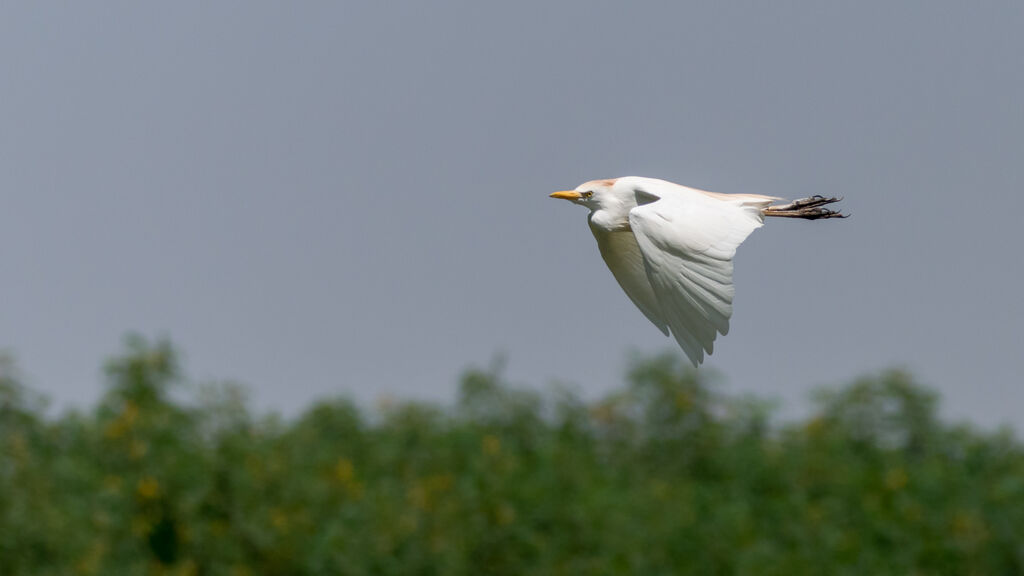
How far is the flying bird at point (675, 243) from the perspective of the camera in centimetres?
535

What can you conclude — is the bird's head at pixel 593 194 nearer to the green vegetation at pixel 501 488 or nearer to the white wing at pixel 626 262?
the white wing at pixel 626 262

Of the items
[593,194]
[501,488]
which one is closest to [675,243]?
[593,194]

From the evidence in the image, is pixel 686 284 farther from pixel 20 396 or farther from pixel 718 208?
pixel 20 396

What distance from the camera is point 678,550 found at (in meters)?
15.8

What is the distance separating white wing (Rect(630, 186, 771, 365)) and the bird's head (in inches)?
13.8

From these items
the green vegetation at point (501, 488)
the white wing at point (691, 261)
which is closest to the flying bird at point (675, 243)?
the white wing at point (691, 261)

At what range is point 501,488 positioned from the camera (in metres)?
16.0

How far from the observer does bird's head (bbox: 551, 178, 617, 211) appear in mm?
6066

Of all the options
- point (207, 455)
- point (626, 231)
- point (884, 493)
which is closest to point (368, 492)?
point (207, 455)

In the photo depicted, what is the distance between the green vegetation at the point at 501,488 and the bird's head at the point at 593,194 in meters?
8.85

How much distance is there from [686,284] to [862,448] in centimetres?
1456

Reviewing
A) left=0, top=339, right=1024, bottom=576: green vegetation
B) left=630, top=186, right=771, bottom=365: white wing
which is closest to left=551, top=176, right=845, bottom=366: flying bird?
left=630, top=186, right=771, bottom=365: white wing

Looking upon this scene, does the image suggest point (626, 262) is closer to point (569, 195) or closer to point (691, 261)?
point (569, 195)

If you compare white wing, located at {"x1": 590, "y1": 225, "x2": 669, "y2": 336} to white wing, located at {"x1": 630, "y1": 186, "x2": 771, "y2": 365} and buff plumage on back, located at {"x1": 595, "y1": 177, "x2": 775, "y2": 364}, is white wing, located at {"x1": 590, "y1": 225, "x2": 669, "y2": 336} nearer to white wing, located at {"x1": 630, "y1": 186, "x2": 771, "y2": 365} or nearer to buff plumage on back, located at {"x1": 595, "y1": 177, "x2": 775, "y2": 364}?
buff plumage on back, located at {"x1": 595, "y1": 177, "x2": 775, "y2": 364}
